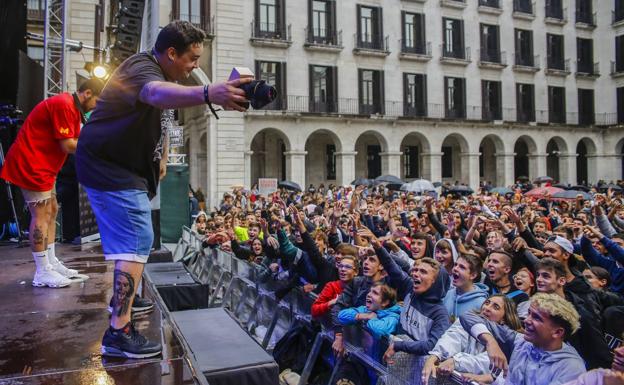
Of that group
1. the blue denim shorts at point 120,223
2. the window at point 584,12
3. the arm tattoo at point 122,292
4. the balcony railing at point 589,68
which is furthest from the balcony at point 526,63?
the arm tattoo at point 122,292

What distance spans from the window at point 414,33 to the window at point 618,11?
16.8m

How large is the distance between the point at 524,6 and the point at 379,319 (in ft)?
121

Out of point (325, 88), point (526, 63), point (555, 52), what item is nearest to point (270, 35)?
point (325, 88)

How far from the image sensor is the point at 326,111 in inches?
1185

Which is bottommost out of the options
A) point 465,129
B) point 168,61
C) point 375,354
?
point 375,354

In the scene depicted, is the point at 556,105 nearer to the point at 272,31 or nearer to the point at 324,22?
the point at 324,22

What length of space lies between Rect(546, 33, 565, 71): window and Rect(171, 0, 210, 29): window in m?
24.4

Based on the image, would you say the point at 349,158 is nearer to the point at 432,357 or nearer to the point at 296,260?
the point at 296,260

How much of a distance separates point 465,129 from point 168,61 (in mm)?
32563

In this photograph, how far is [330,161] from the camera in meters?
33.7

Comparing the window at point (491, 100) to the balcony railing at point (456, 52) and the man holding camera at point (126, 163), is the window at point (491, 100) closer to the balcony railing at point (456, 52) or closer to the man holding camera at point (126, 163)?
the balcony railing at point (456, 52)

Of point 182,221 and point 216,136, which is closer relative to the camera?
point 182,221

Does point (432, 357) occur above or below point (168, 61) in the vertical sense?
below

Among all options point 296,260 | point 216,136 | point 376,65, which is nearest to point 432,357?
point 296,260
